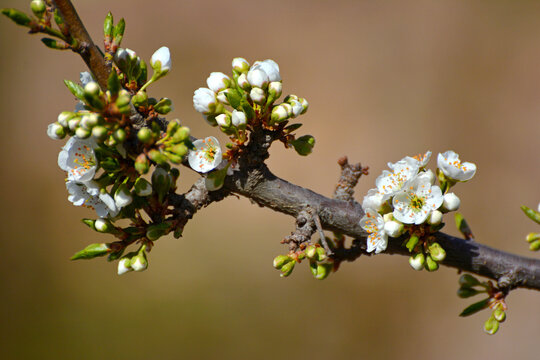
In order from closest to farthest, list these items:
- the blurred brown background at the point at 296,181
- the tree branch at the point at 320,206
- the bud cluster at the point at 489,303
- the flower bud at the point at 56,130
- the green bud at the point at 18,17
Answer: the green bud at the point at 18,17, the flower bud at the point at 56,130, the tree branch at the point at 320,206, the bud cluster at the point at 489,303, the blurred brown background at the point at 296,181

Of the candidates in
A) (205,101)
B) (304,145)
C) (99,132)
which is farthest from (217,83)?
(99,132)

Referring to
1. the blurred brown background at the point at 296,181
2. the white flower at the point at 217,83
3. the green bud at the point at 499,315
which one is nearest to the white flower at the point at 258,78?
the white flower at the point at 217,83

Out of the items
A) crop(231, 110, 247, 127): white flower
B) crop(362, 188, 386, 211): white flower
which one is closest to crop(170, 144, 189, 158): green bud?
crop(231, 110, 247, 127): white flower

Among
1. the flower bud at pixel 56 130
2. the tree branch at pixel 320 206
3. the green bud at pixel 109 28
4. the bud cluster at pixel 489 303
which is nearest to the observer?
the flower bud at pixel 56 130

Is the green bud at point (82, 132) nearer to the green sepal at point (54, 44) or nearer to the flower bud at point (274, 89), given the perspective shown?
the green sepal at point (54, 44)

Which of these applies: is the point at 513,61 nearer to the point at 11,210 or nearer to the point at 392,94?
the point at 392,94

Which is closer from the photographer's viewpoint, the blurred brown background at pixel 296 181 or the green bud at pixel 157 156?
the green bud at pixel 157 156

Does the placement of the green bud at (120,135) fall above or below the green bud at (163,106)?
below
